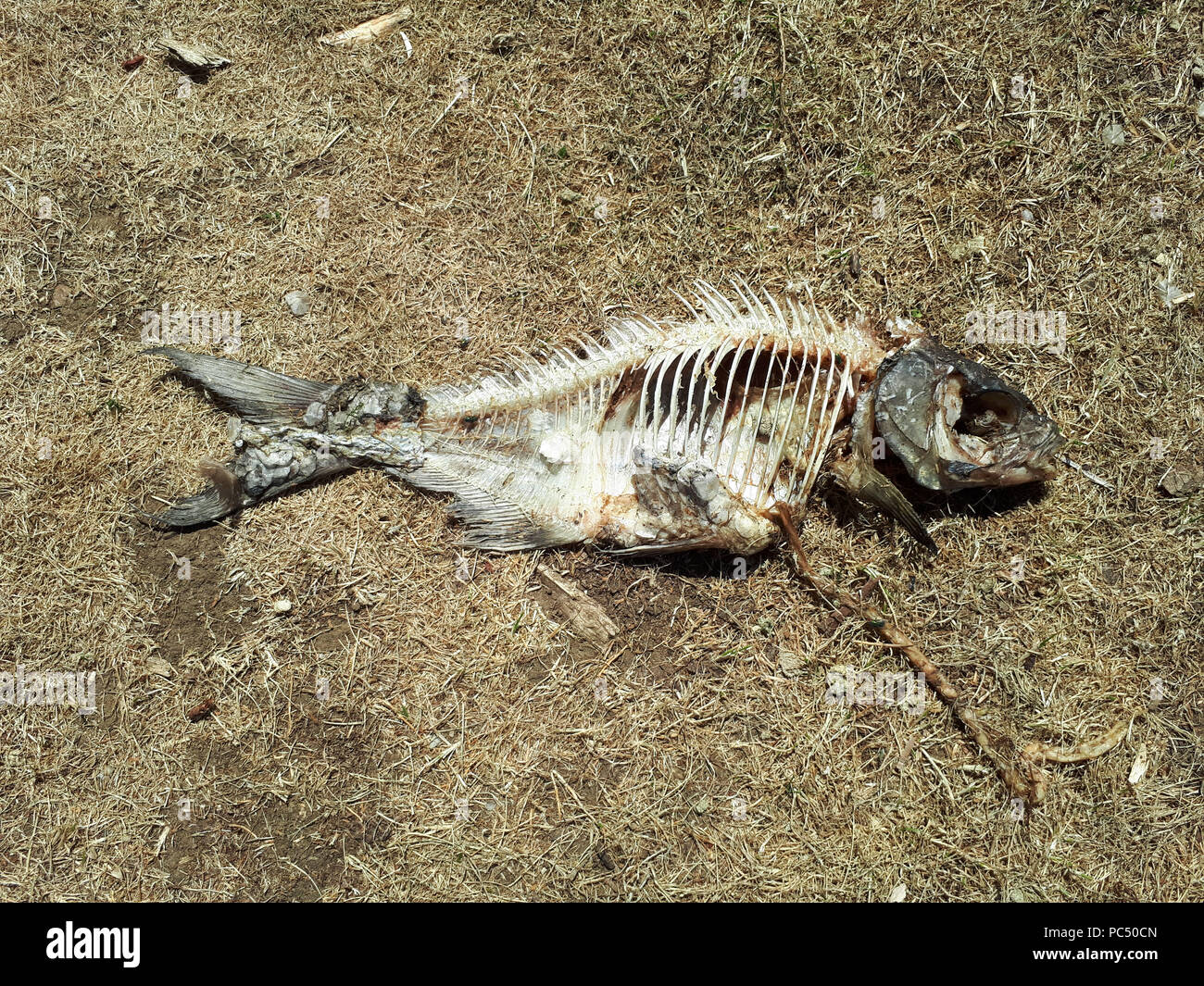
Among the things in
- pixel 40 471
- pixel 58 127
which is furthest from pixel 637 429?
pixel 58 127

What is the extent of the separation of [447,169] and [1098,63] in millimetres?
2987

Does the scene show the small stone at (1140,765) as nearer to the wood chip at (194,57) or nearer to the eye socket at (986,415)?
the eye socket at (986,415)

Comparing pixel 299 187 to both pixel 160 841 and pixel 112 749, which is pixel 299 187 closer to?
pixel 112 749

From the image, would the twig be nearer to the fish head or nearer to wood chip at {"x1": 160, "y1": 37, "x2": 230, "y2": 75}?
the fish head

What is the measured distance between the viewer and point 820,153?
322cm

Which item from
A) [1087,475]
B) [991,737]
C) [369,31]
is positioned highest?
[369,31]

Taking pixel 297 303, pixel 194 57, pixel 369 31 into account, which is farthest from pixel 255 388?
pixel 369 31

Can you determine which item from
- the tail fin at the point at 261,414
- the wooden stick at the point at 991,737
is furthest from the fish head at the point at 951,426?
the tail fin at the point at 261,414

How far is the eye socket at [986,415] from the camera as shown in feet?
9.46

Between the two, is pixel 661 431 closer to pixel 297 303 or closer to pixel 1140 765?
pixel 297 303

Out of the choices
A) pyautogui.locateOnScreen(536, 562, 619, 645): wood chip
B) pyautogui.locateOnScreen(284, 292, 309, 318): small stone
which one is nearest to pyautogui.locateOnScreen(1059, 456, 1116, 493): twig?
pyautogui.locateOnScreen(536, 562, 619, 645): wood chip

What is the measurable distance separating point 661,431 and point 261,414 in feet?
5.56

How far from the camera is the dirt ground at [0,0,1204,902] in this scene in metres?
A: 2.98

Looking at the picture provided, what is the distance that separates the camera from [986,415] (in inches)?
116
